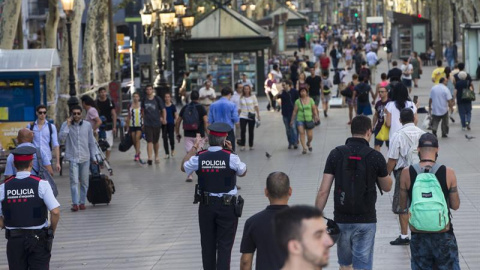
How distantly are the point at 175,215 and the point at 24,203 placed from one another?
242 inches

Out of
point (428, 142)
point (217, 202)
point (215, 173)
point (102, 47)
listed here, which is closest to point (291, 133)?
point (102, 47)

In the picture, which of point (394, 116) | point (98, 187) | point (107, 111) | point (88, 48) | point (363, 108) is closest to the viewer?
point (394, 116)

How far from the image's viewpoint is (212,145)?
10219mm

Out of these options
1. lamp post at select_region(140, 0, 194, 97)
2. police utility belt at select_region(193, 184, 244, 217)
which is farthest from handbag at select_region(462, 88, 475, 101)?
police utility belt at select_region(193, 184, 244, 217)

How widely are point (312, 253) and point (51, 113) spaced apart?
929 inches

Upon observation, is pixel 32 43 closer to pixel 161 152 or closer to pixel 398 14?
pixel 398 14

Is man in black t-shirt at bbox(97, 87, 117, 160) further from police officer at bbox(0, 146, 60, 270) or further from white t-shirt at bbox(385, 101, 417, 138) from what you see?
police officer at bbox(0, 146, 60, 270)

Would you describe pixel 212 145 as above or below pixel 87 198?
above

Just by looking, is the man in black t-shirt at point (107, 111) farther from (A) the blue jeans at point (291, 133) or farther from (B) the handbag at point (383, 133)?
(B) the handbag at point (383, 133)

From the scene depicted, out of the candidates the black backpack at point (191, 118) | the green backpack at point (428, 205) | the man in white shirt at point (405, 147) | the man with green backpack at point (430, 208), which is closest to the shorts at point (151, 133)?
the black backpack at point (191, 118)

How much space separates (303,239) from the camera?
472cm

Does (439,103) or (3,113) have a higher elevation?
(3,113)

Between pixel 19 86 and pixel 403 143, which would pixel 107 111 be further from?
pixel 403 143

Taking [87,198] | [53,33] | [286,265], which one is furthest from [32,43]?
[286,265]
